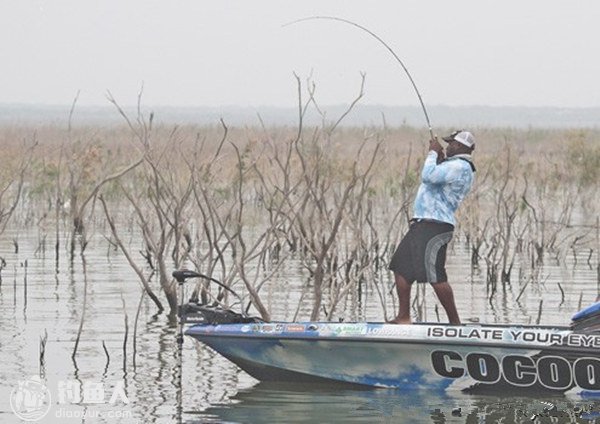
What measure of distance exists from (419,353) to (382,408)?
0.47 meters

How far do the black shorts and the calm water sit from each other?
2.71ft

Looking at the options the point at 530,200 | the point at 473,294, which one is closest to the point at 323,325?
the point at 473,294

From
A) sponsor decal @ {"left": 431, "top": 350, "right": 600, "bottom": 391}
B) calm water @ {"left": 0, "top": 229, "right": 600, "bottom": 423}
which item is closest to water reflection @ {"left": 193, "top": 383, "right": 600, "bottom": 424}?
calm water @ {"left": 0, "top": 229, "right": 600, "bottom": 423}

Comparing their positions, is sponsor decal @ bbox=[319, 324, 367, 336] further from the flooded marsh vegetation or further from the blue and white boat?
the flooded marsh vegetation

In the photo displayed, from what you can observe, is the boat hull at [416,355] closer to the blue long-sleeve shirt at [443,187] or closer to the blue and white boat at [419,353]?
the blue and white boat at [419,353]

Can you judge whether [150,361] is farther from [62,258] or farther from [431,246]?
[62,258]

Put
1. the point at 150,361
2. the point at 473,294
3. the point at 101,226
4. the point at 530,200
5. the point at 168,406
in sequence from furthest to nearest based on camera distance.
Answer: the point at 530,200 < the point at 101,226 < the point at 473,294 < the point at 150,361 < the point at 168,406

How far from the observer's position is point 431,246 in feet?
37.3

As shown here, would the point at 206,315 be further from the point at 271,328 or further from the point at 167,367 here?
the point at 167,367

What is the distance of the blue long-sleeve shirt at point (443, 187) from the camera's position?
37.1ft

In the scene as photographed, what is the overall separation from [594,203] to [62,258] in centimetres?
941

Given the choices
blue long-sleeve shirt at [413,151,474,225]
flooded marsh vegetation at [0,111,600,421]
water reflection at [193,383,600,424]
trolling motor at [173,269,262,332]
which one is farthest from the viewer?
flooded marsh vegetation at [0,111,600,421]

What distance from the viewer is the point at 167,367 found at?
482 inches

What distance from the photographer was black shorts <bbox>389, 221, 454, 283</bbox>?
1138 cm
